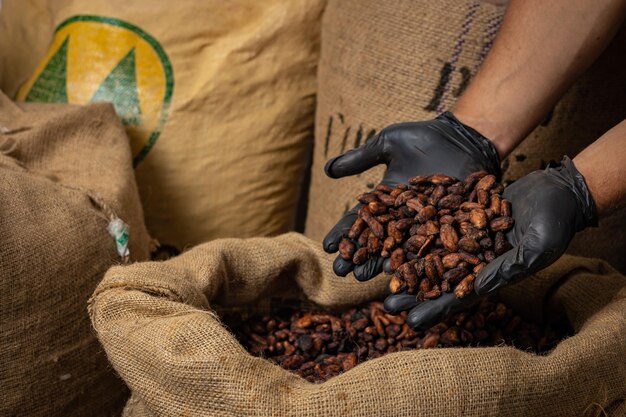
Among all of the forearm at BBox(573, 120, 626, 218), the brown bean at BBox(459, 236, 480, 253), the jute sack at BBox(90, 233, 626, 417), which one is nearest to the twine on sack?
the jute sack at BBox(90, 233, 626, 417)

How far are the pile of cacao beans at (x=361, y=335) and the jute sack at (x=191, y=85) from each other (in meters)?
0.66

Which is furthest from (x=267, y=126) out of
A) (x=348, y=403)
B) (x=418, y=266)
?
(x=348, y=403)

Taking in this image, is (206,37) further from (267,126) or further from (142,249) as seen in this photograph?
(142,249)

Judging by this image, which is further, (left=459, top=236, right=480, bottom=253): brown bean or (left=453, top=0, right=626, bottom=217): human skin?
(left=453, top=0, right=626, bottom=217): human skin

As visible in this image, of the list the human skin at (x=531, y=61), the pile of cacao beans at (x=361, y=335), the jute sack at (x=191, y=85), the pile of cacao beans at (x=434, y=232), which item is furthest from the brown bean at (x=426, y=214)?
the jute sack at (x=191, y=85)

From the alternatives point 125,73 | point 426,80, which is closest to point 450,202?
point 426,80

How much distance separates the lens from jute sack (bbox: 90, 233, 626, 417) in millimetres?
1138

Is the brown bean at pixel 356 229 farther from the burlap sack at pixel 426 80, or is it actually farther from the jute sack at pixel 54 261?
the burlap sack at pixel 426 80

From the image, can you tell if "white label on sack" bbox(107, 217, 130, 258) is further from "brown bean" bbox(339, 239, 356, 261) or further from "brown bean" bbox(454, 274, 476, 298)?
"brown bean" bbox(454, 274, 476, 298)

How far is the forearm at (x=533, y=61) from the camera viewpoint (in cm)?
164

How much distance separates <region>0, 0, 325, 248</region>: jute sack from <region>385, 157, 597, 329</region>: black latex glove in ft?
3.10

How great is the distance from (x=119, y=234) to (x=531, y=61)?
2.96ft

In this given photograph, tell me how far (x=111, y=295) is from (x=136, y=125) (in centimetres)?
91

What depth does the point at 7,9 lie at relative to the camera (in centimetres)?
227
